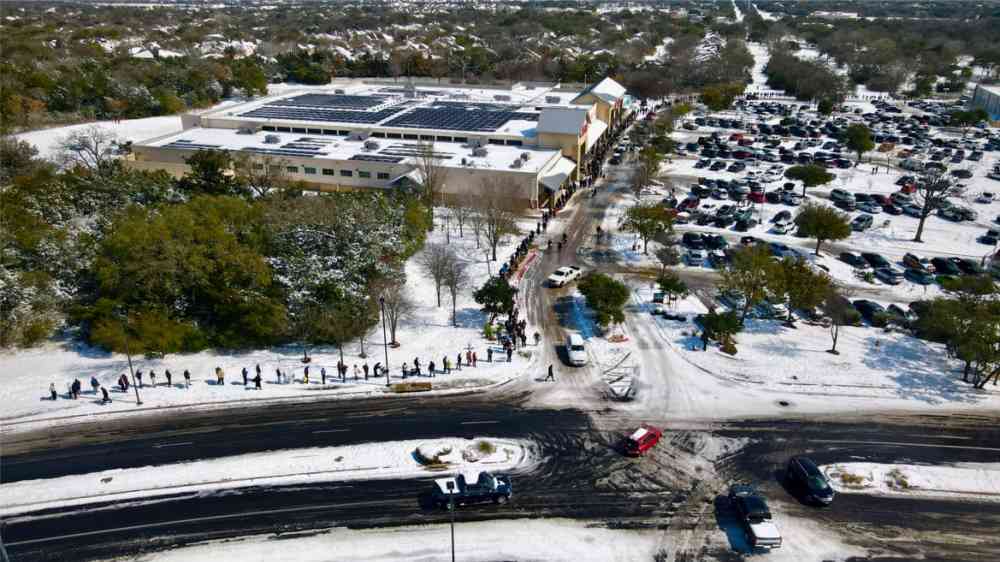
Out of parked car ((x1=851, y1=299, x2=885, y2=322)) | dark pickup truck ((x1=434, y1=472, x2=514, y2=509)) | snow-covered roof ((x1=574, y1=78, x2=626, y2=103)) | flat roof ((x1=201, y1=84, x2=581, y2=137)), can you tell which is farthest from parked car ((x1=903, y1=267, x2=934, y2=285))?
snow-covered roof ((x1=574, y1=78, x2=626, y2=103))

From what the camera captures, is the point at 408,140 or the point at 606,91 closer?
the point at 408,140

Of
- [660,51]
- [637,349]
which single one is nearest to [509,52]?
[660,51]

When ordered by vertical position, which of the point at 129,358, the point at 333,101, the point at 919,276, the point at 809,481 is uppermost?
the point at 333,101

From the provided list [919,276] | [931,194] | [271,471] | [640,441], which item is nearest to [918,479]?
[640,441]

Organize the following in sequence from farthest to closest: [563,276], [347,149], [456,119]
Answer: [456,119], [347,149], [563,276]

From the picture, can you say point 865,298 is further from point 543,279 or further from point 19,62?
point 19,62

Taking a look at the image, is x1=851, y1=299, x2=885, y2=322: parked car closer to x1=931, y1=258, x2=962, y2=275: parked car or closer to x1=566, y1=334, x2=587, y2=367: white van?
x1=931, y1=258, x2=962, y2=275: parked car

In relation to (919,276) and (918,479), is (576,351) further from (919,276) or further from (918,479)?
(919,276)
